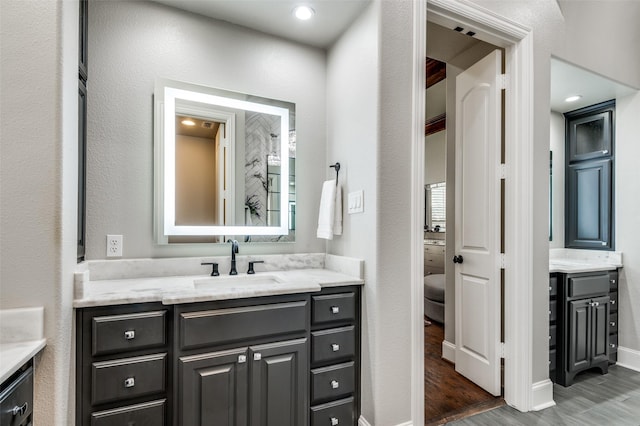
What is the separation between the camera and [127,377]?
4.55 feet

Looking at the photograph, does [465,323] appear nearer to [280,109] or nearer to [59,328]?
[280,109]

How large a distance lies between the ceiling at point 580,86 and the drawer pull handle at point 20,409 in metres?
3.58

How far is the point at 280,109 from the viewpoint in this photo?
90.1 inches

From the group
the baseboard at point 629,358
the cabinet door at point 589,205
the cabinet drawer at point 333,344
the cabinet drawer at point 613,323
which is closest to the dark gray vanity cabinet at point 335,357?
the cabinet drawer at point 333,344

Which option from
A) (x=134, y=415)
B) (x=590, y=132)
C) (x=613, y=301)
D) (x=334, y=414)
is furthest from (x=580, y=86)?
(x=134, y=415)

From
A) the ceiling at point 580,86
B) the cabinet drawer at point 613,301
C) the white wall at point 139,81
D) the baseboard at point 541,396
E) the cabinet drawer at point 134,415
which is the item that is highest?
the ceiling at point 580,86

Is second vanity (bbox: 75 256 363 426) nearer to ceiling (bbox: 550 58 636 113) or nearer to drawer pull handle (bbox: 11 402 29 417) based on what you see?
drawer pull handle (bbox: 11 402 29 417)

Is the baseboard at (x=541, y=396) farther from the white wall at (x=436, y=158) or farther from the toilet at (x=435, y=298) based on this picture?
the white wall at (x=436, y=158)

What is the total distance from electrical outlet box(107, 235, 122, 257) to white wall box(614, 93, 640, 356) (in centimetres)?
412

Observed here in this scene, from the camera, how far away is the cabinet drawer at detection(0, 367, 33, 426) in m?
0.95

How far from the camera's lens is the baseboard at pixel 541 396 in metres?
2.18

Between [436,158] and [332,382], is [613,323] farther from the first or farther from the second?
[436,158]

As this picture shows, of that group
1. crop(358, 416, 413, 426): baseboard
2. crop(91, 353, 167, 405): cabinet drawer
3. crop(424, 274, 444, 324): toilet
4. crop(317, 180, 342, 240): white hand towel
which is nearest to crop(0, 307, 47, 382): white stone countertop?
crop(91, 353, 167, 405): cabinet drawer

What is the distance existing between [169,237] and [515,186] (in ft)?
7.65
